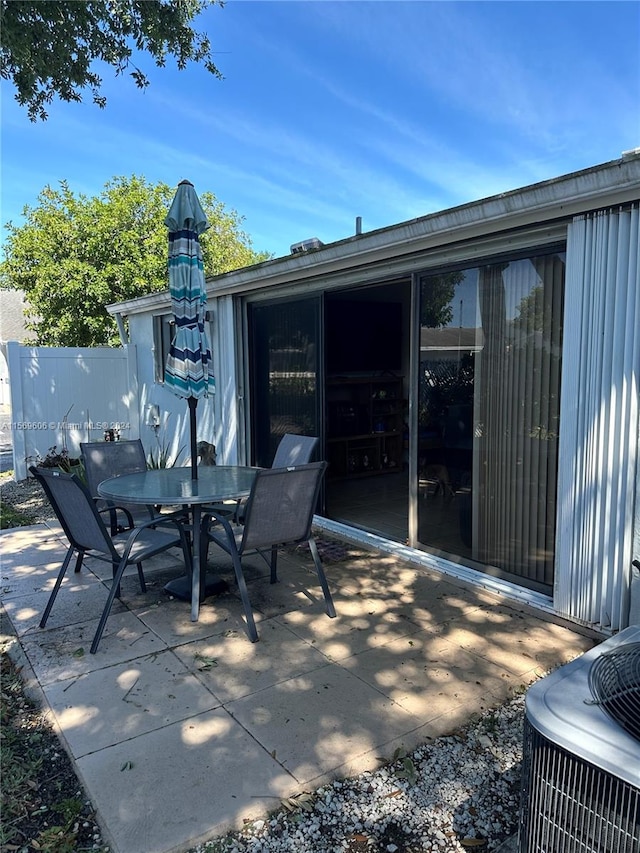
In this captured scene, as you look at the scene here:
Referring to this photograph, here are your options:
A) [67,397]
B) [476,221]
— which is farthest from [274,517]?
[67,397]

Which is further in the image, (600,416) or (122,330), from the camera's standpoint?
(122,330)

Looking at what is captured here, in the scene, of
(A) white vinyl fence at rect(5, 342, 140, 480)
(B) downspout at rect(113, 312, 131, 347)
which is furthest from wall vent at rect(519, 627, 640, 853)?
(B) downspout at rect(113, 312, 131, 347)

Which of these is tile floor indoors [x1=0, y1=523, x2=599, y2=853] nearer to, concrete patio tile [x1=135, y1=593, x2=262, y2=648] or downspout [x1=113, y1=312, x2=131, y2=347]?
concrete patio tile [x1=135, y1=593, x2=262, y2=648]

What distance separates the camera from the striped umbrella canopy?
369cm

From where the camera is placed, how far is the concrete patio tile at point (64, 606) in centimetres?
338

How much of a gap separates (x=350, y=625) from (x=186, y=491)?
1.29m

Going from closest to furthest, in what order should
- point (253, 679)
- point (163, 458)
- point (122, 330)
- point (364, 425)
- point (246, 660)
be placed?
1. point (253, 679)
2. point (246, 660)
3. point (163, 458)
4. point (364, 425)
5. point (122, 330)

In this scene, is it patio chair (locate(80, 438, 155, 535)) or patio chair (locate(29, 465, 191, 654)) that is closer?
patio chair (locate(29, 465, 191, 654))

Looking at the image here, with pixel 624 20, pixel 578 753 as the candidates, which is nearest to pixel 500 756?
pixel 578 753

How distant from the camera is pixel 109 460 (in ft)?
14.4

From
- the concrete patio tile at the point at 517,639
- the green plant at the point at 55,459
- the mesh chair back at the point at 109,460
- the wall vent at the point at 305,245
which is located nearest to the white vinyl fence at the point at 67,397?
the green plant at the point at 55,459

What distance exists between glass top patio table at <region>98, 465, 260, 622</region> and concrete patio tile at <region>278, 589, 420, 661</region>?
683 millimetres

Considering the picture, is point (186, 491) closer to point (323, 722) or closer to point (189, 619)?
point (189, 619)

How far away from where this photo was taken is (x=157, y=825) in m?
1.83
